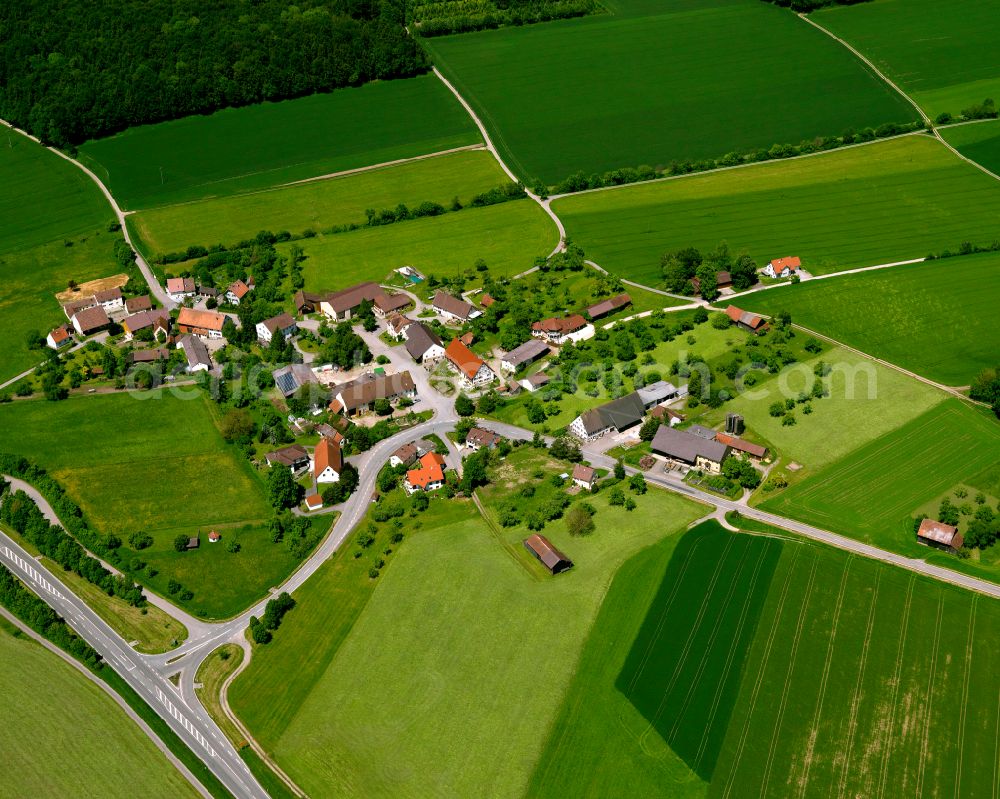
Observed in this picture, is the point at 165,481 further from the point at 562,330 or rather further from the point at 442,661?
the point at 562,330

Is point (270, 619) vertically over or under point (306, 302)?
under

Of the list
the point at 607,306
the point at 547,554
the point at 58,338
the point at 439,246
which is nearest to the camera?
the point at 547,554

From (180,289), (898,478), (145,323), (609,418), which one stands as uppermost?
(180,289)

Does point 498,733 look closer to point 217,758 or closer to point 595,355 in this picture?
point 217,758

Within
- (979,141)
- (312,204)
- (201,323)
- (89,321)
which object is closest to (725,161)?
(979,141)

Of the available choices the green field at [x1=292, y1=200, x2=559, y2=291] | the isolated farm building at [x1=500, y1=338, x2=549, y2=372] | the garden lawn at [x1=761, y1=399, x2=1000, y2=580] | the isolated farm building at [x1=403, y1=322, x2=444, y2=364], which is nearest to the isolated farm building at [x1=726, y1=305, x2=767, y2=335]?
the garden lawn at [x1=761, y1=399, x2=1000, y2=580]

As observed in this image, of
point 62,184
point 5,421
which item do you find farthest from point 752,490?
point 62,184
